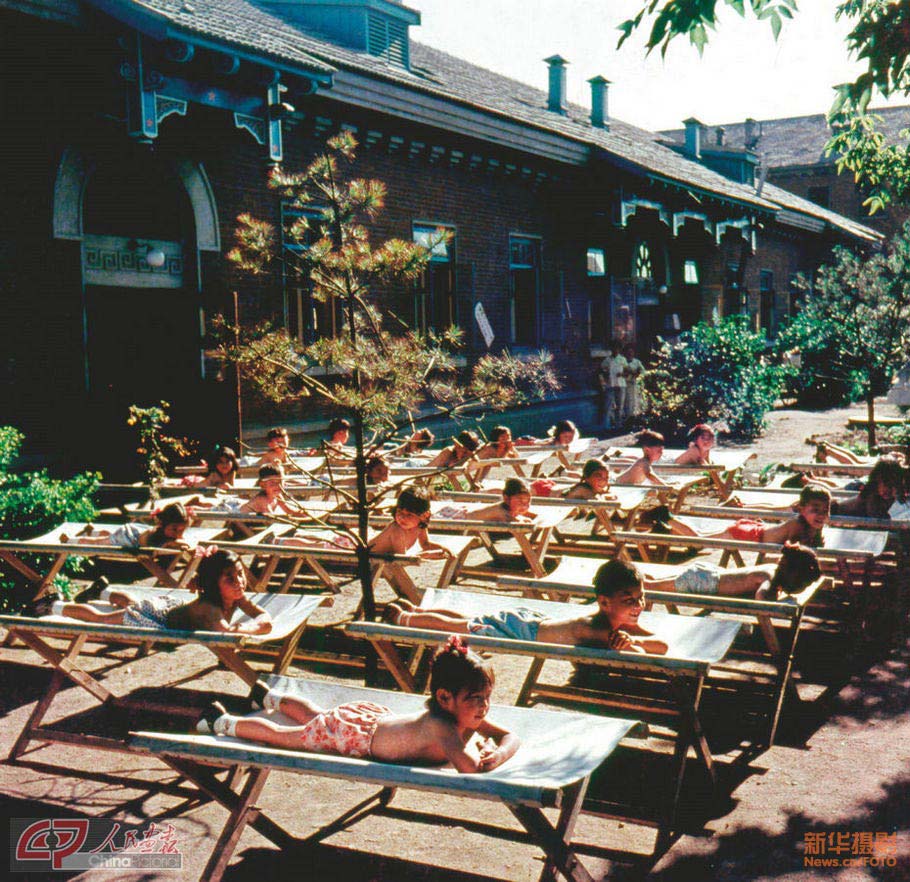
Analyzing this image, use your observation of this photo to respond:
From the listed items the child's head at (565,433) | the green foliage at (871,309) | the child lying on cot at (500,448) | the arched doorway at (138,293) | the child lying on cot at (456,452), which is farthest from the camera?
the green foliage at (871,309)

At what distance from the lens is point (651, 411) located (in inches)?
713

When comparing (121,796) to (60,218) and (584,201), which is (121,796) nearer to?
(60,218)

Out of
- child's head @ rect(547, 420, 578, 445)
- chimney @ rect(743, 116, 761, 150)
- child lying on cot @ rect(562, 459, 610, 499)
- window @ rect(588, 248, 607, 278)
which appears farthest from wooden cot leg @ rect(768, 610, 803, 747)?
chimney @ rect(743, 116, 761, 150)

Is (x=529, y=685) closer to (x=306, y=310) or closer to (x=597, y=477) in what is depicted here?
(x=597, y=477)

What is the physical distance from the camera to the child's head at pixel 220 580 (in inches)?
198

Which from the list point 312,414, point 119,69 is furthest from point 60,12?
point 312,414

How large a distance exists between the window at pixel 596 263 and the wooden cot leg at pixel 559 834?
54.7 feet

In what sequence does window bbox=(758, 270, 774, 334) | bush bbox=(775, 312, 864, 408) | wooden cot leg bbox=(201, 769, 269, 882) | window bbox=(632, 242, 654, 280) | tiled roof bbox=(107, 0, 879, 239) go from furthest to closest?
window bbox=(758, 270, 774, 334) < bush bbox=(775, 312, 864, 408) < window bbox=(632, 242, 654, 280) < tiled roof bbox=(107, 0, 879, 239) < wooden cot leg bbox=(201, 769, 269, 882)

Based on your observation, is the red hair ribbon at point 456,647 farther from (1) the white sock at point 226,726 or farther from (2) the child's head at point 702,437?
(2) the child's head at point 702,437

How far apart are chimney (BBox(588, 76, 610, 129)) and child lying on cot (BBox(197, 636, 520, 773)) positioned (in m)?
22.4

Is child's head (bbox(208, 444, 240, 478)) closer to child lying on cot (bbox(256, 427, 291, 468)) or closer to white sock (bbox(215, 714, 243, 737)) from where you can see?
child lying on cot (bbox(256, 427, 291, 468))

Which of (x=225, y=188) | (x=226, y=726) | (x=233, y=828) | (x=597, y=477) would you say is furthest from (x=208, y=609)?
(x=225, y=188)

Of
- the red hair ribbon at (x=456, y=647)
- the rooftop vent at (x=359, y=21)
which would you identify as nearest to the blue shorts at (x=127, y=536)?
the red hair ribbon at (x=456, y=647)

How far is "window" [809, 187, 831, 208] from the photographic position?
41844 mm
